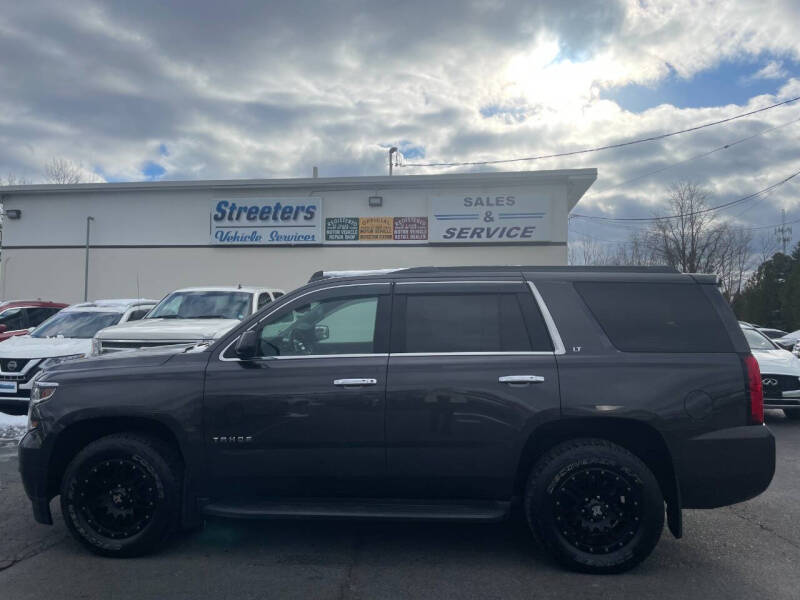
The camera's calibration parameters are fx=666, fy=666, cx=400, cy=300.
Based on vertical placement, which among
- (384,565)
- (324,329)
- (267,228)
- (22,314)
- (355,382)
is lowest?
(384,565)

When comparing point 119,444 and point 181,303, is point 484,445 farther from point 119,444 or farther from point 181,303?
point 181,303

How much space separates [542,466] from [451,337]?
105 centimetres

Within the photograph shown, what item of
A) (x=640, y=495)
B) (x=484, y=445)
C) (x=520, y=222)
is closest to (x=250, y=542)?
(x=484, y=445)

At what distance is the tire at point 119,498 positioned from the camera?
457 cm

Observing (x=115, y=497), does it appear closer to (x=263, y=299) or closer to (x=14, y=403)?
(x=14, y=403)

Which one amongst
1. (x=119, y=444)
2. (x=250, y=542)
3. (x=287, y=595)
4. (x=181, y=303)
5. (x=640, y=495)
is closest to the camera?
(x=287, y=595)

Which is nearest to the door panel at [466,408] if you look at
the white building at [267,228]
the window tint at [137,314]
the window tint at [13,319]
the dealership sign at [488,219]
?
the window tint at [137,314]

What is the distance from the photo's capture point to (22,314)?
14336 millimetres

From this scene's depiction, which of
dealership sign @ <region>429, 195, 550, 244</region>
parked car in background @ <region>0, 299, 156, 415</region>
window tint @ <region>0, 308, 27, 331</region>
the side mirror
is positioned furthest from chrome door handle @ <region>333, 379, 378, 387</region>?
dealership sign @ <region>429, 195, 550, 244</region>

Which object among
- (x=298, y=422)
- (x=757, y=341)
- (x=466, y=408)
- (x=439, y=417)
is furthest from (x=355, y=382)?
(x=757, y=341)

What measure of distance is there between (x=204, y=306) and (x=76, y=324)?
95.7 inches

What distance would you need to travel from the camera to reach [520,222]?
1880 cm

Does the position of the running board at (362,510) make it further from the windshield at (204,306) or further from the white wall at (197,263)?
the white wall at (197,263)

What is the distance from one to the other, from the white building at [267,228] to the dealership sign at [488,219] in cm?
3
